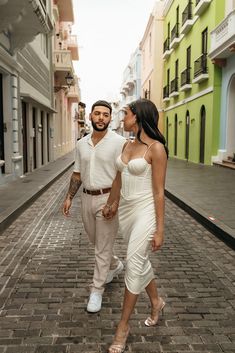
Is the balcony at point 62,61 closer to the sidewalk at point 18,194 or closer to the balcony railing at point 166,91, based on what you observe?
the balcony railing at point 166,91

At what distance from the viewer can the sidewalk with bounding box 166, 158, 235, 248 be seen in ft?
21.0

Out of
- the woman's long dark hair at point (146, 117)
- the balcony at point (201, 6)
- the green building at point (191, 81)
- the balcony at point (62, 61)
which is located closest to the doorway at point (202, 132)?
the green building at point (191, 81)

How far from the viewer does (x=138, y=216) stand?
116 inches

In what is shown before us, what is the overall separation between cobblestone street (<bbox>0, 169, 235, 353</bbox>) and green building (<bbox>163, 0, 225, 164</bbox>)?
13343 millimetres

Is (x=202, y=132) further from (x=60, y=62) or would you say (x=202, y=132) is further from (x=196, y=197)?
(x=196, y=197)

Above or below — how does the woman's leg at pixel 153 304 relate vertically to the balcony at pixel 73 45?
below

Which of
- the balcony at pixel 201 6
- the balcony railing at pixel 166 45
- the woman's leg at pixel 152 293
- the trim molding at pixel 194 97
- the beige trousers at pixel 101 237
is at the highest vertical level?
the balcony railing at pixel 166 45

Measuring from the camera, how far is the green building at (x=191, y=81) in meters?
18.5

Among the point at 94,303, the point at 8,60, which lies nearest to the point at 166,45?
the point at 8,60

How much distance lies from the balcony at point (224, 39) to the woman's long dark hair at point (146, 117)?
13335 millimetres

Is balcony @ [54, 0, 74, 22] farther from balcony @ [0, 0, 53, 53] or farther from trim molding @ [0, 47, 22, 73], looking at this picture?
trim molding @ [0, 47, 22, 73]

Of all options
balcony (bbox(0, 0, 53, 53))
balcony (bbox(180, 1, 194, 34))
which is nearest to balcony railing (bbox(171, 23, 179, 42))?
balcony (bbox(180, 1, 194, 34))

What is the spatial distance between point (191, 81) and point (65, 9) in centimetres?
1158

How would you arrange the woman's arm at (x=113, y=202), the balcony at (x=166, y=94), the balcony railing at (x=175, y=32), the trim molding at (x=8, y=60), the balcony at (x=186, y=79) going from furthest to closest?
the balcony at (x=166, y=94), the balcony railing at (x=175, y=32), the balcony at (x=186, y=79), the trim molding at (x=8, y=60), the woman's arm at (x=113, y=202)
